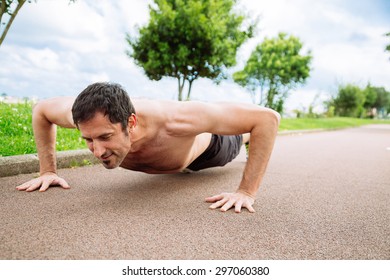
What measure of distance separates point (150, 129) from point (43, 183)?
1089 mm

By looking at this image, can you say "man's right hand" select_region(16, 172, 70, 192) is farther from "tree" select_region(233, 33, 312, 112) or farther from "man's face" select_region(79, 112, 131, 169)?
"tree" select_region(233, 33, 312, 112)

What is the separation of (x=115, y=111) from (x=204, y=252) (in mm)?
1029

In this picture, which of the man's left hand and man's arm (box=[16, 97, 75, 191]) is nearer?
the man's left hand

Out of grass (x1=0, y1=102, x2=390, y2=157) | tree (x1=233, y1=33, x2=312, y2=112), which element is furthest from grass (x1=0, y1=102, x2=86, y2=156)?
tree (x1=233, y1=33, x2=312, y2=112)

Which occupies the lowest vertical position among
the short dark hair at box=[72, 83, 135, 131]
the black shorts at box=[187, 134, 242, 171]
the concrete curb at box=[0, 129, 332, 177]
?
the concrete curb at box=[0, 129, 332, 177]

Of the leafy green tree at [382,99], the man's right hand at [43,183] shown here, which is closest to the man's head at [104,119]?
the man's right hand at [43,183]

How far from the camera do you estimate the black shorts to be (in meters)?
3.54

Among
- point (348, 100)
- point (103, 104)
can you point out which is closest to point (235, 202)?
point (103, 104)

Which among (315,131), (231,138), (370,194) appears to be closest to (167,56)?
(315,131)

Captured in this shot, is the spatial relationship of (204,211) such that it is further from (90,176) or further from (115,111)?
(90,176)

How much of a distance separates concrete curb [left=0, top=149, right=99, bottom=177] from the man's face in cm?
166

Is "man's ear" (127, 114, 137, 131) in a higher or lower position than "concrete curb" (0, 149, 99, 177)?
higher

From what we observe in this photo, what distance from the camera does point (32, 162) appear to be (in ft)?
11.9

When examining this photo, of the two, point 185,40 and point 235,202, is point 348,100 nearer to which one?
point 185,40
